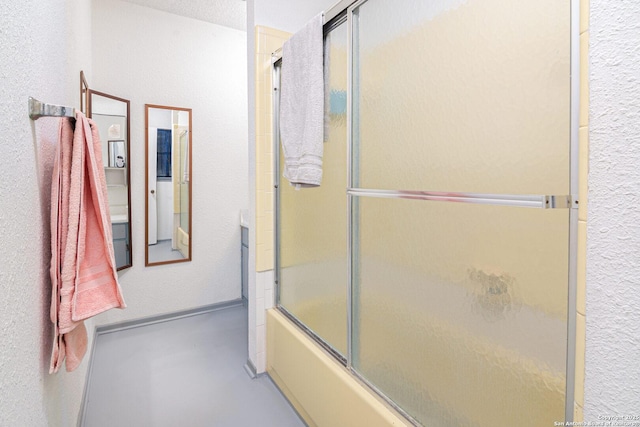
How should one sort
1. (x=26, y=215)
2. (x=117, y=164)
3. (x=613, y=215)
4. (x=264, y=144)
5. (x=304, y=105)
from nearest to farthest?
(x=613, y=215) → (x=26, y=215) → (x=304, y=105) → (x=264, y=144) → (x=117, y=164)

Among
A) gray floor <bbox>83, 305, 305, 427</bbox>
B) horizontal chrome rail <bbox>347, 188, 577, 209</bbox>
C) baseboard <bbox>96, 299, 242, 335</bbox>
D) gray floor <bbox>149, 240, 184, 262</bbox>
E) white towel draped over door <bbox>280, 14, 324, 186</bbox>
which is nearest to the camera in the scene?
horizontal chrome rail <bbox>347, 188, 577, 209</bbox>

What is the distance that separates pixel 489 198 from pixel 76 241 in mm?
1016

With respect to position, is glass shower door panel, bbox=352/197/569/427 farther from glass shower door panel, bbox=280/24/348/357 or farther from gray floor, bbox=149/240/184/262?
gray floor, bbox=149/240/184/262

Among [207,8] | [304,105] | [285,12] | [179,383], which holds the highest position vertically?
[207,8]

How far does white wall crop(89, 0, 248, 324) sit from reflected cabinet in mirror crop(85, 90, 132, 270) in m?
0.06

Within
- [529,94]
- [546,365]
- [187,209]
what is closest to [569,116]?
[529,94]

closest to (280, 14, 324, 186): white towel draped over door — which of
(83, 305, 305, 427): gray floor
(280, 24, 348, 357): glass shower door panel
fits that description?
(280, 24, 348, 357): glass shower door panel

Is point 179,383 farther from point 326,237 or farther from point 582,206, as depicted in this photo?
point 582,206

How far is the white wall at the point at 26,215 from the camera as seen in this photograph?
0.57 meters

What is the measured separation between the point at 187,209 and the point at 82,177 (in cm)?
195

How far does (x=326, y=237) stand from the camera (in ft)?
4.87

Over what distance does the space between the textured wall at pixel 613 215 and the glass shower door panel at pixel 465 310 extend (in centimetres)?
8

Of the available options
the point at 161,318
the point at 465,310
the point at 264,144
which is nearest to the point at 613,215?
the point at 465,310

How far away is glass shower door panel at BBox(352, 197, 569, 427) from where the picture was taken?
719 millimetres
